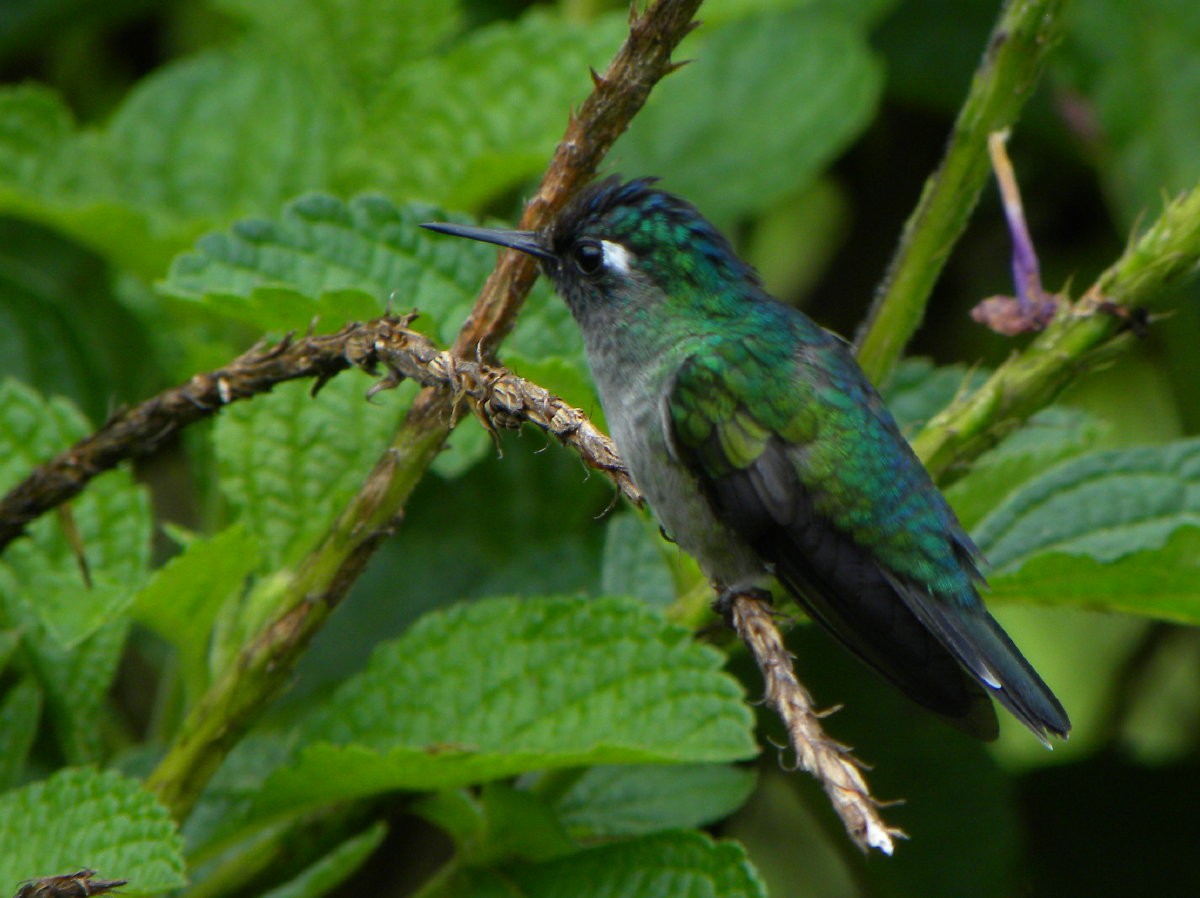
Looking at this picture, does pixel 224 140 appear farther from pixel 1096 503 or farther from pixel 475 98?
pixel 1096 503

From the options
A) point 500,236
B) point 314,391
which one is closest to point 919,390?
point 500,236

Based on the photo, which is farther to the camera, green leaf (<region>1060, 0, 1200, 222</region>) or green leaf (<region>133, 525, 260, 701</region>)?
green leaf (<region>1060, 0, 1200, 222</region>)

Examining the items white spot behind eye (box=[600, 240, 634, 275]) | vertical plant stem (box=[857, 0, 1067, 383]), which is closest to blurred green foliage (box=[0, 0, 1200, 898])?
white spot behind eye (box=[600, 240, 634, 275])

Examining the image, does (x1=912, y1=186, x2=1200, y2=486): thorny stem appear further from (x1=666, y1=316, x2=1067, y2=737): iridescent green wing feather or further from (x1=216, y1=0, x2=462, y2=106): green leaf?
(x1=216, y1=0, x2=462, y2=106): green leaf

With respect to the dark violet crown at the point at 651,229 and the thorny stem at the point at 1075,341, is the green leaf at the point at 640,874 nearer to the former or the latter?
the thorny stem at the point at 1075,341

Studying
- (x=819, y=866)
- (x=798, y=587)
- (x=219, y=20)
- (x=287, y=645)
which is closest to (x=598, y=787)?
(x=798, y=587)

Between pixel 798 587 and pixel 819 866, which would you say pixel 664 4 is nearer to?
pixel 798 587
